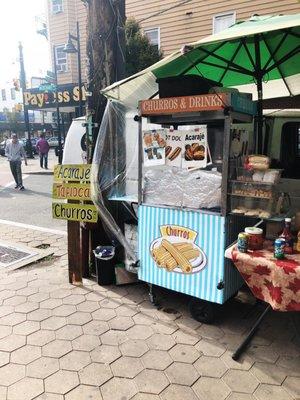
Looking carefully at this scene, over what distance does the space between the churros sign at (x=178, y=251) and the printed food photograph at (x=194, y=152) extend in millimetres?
712

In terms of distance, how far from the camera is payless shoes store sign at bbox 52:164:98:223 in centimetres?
456

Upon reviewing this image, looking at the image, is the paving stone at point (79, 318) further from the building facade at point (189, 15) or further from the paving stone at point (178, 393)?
the building facade at point (189, 15)

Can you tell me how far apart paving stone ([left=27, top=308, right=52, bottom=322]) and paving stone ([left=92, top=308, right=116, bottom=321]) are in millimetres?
499

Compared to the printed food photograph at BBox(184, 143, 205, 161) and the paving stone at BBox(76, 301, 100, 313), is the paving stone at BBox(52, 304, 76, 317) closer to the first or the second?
the paving stone at BBox(76, 301, 100, 313)

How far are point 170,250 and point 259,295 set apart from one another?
1.08 m

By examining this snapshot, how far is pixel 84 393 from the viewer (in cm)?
276

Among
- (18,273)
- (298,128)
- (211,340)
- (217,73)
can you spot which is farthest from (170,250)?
(298,128)

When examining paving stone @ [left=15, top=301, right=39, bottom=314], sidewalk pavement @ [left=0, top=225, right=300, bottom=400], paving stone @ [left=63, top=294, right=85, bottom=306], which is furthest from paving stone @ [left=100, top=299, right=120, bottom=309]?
paving stone @ [left=15, top=301, right=39, bottom=314]

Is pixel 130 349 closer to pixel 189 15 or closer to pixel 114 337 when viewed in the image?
pixel 114 337

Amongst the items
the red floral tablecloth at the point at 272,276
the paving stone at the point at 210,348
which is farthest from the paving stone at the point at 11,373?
the red floral tablecloth at the point at 272,276

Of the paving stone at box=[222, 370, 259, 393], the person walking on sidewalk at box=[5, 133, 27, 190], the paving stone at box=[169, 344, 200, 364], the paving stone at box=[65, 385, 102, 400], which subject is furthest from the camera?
the person walking on sidewalk at box=[5, 133, 27, 190]

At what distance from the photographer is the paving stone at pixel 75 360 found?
307 centimetres

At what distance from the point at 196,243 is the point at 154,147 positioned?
1115 mm

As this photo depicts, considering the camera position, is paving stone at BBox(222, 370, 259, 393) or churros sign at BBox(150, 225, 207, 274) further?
churros sign at BBox(150, 225, 207, 274)
